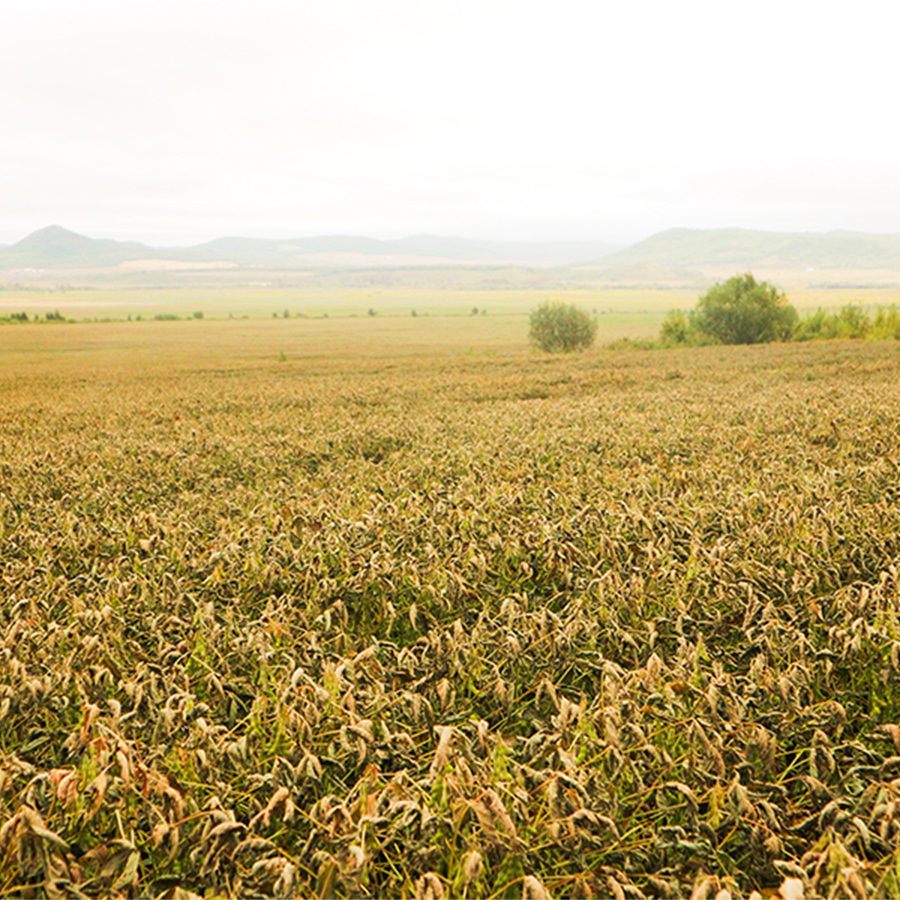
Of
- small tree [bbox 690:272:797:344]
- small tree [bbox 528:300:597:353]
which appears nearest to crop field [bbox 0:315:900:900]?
small tree [bbox 528:300:597:353]

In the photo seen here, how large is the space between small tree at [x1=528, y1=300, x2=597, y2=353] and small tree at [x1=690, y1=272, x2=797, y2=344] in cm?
1338

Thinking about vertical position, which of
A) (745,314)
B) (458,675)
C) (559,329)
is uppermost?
(745,314)

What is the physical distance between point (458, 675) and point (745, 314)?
76896 mm

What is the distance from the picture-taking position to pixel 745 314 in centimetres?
7150

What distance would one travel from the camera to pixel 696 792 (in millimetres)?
2807

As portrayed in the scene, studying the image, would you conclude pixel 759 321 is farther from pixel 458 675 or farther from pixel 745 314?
pixel 458 675

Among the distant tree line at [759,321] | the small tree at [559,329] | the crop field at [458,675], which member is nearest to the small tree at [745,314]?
the distant tree line at [759,321]

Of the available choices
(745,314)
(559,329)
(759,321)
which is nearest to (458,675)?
(559,329)

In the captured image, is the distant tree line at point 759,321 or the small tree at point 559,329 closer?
the distant tree line at point 759,321

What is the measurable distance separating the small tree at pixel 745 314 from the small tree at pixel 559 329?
13.4 meters

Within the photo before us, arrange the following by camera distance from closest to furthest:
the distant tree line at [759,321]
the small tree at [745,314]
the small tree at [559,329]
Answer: the distant tree line at [759,321] < the small tree at [745,314] < the small tree at [559,329]

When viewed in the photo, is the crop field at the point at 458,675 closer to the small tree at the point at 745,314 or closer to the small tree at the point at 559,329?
the small tree at the point at 559,329

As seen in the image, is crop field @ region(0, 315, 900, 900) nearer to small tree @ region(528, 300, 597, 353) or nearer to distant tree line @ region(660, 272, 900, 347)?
small tree @ region(528, 300, 597, 353)

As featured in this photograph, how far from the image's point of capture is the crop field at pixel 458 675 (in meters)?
2.37
